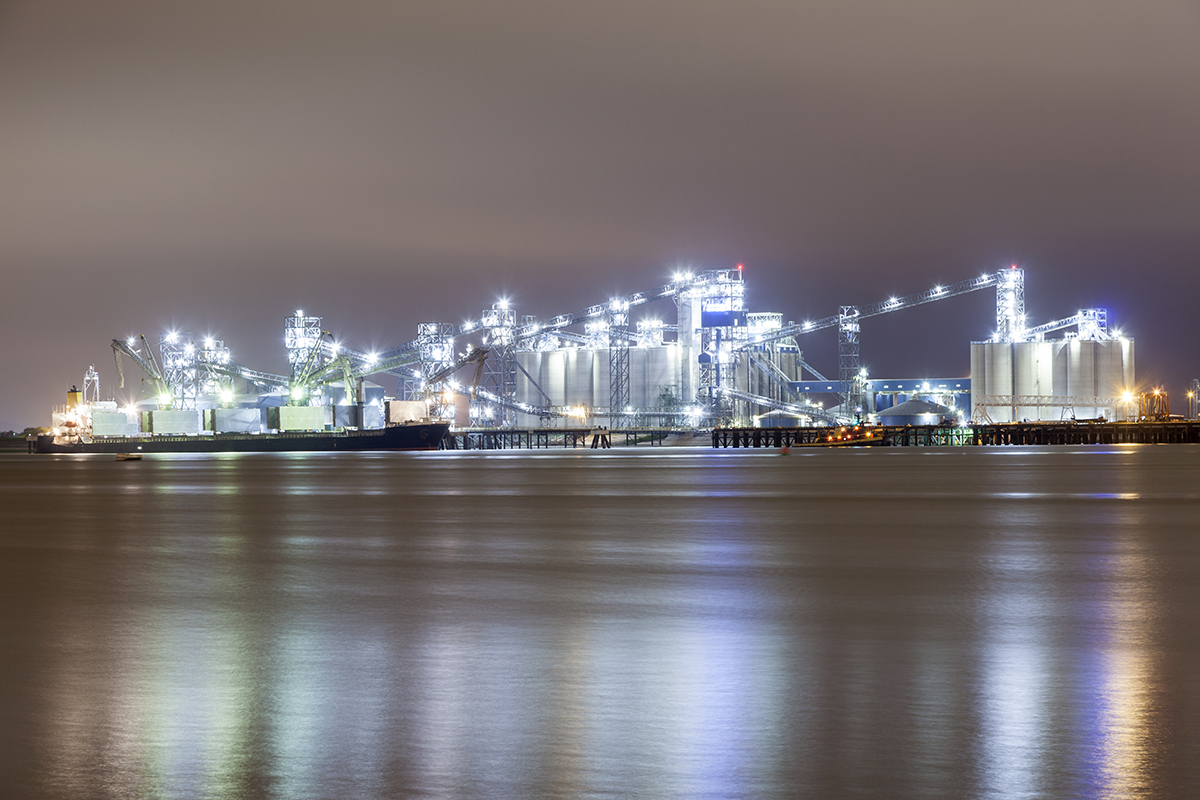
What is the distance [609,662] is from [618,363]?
12559 cm

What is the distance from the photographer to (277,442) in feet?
315

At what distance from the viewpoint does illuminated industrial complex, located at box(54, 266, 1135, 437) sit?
121 meters

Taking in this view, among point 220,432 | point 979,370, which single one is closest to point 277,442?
point 220,432

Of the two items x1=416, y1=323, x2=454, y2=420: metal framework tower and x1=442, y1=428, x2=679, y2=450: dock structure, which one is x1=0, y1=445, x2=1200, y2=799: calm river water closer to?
x1=442, y1=428, x2=679, y2=450: dock structure

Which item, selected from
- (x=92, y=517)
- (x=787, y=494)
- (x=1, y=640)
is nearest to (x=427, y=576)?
(x=1, y=640)

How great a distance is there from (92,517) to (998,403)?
12309cm

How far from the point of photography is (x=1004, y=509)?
20312 mm

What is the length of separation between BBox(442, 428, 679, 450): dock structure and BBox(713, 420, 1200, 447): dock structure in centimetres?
1259

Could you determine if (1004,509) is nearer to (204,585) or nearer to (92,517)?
(204,585)

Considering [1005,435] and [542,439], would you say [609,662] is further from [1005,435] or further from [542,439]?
[542,439]

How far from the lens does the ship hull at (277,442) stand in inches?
3686

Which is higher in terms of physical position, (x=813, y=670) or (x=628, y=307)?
(x=628, y=307)

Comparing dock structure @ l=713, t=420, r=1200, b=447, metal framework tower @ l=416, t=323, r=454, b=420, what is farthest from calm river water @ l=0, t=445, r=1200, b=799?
metal framework tower @ l=416, t=323, r=454, b=420

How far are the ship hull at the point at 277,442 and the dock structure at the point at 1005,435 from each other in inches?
1000
